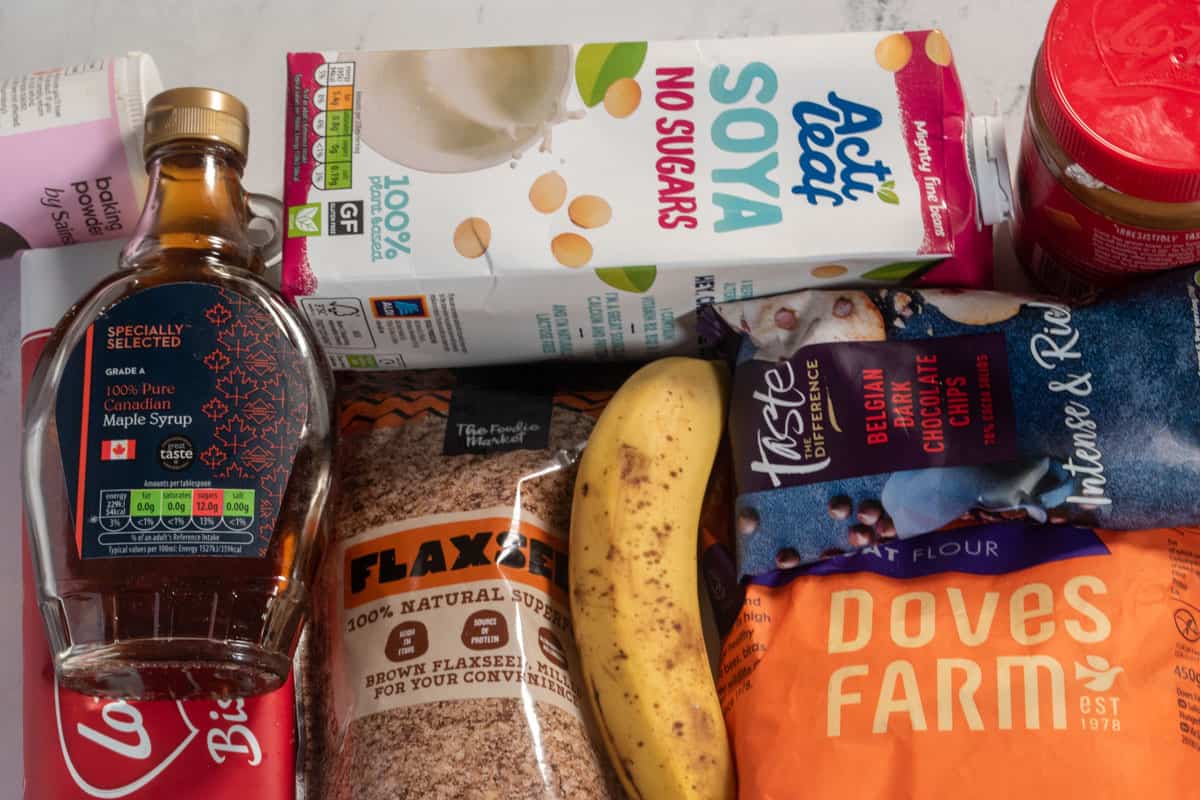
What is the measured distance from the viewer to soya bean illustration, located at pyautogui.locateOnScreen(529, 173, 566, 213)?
2.31 feet

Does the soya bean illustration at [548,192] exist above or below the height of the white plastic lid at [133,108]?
below

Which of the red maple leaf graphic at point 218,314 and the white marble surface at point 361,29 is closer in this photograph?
the red maple leaf graphic at point 218,314

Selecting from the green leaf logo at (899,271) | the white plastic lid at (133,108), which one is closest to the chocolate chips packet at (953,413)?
the green leaf logo at (899,271)

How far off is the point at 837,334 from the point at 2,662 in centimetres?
66

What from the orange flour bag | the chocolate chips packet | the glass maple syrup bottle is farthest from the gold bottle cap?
the orange flour bag

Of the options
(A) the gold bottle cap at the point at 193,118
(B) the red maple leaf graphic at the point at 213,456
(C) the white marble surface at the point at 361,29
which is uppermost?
(C) the white marble surface at the point at 361,29

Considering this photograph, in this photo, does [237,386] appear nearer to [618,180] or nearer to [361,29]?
[618,180]

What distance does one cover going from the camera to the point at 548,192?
708mm

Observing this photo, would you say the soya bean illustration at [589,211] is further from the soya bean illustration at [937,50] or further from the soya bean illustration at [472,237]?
the soya bean illustration at [937,50]

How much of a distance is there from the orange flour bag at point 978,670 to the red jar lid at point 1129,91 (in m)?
0.22

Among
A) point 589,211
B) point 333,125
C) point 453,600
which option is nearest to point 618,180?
point 589,211

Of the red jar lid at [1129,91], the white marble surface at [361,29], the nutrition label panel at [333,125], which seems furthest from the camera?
the white marble surface at [361,29]

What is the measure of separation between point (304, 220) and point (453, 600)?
26 cm

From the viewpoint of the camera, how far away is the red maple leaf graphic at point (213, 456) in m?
0.68
